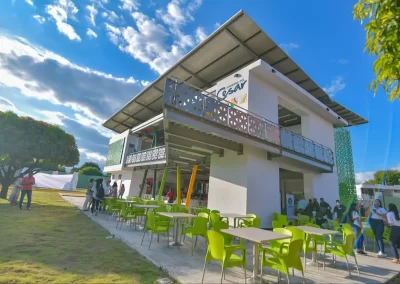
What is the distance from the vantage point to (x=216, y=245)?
3377mm

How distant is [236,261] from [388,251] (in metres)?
6.98

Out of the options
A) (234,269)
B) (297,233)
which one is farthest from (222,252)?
(297,233)

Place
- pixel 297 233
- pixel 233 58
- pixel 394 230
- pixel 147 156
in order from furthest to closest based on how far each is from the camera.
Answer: pixel 147 156 < pixel 233 58 < pixel 394 230 < pixel 297 233

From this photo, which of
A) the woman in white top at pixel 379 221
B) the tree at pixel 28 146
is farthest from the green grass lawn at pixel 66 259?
the tree at pixel 28 146

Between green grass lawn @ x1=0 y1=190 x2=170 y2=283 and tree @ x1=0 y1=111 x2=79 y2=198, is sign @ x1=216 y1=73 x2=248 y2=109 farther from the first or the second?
tree @ x1=0 y1=111 x2=79 y2=198

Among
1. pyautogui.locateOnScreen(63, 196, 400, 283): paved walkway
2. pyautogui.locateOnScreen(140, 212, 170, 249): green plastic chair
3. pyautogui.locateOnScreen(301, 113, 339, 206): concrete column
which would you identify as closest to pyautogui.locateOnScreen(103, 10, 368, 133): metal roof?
pyautogui.locateOnScreen(301, 113, 339, 206): concrete column

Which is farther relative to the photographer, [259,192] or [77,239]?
[259,192]

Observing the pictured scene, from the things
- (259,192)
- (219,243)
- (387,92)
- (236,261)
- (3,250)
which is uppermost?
(387,92)

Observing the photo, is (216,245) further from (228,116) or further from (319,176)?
(319,176)

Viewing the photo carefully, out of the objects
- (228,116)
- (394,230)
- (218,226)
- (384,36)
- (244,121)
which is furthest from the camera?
(244,121)

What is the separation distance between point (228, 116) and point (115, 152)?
803 inches

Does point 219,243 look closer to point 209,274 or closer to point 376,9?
point 209,274

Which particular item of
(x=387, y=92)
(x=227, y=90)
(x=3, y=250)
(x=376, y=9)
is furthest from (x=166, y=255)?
(x=227, y=90)

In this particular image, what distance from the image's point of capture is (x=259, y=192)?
962 centimetres
